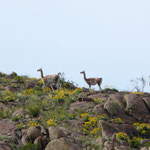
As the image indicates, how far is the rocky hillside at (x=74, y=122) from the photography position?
11.8 m

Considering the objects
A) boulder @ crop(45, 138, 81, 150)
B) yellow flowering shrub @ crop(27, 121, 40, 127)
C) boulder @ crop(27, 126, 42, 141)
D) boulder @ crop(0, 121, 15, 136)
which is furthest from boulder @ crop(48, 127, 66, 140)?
boulder @ crop(0, 121, 15, 136)

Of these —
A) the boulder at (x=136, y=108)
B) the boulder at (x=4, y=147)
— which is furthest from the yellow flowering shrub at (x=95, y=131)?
the boulder at (x=4, y=147)

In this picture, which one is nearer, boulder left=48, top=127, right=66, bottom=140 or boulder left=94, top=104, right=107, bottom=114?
boulder left=48, top=127, right=66, bottom=140

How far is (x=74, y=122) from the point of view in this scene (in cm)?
1516

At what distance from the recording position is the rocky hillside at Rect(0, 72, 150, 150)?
38.7 ft

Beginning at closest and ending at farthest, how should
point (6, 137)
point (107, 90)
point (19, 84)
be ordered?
point (6, 137), point (107, 90), point (19, 84)

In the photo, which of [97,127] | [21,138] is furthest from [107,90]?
[21,138]

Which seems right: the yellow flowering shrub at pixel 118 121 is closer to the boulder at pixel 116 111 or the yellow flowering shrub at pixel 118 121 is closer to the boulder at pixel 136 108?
the boulder at pixel 116 111

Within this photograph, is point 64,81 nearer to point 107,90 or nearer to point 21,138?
point 107,90

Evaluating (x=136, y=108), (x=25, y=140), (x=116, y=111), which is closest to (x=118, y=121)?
(x=116, y=111)

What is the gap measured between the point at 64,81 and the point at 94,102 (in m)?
9.11

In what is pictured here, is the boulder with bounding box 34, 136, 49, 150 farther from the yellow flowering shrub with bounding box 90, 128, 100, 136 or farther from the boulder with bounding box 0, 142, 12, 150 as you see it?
the yellow flowering shrub with bounding box 90, 128, 100, 136

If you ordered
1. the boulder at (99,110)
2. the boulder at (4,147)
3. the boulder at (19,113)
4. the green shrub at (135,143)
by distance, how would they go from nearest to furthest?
the boulder at (4,147), the green shrub at (135,143), the boulder at (19,113), the boulder at (99,110)

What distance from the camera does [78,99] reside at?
1878cm
